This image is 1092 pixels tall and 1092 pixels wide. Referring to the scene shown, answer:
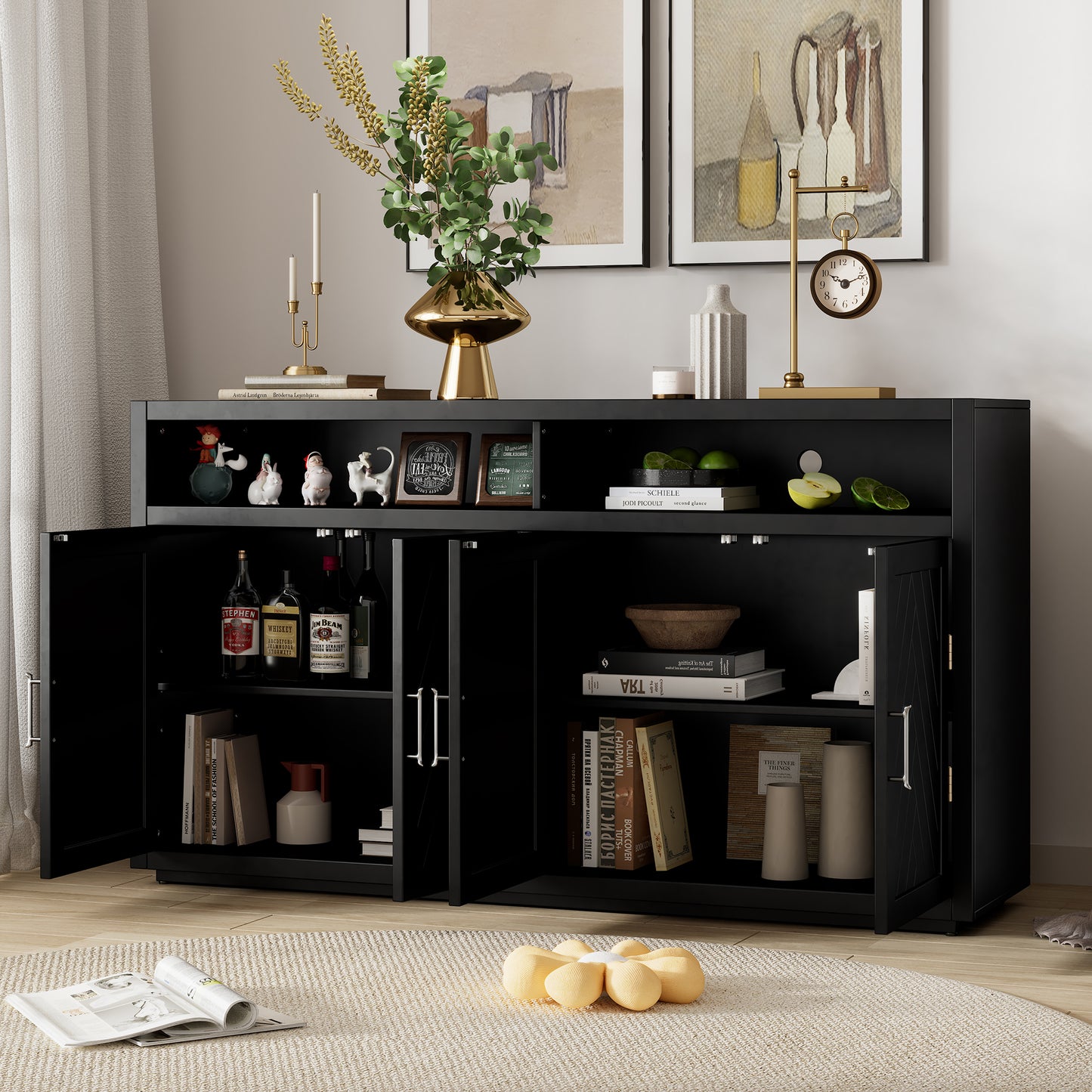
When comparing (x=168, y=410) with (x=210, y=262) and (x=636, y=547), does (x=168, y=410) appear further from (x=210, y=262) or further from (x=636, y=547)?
(x=636, y=547)

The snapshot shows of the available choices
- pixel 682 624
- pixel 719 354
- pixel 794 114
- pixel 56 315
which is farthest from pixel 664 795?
pixel 56 315

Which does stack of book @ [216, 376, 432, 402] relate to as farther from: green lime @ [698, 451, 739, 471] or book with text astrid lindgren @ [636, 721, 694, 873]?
book with text astrid lindgren @ [636, 721, 694, 873]

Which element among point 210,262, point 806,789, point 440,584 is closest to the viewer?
point 440,584

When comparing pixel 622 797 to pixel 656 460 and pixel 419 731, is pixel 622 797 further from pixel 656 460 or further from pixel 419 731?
pixel 656 460

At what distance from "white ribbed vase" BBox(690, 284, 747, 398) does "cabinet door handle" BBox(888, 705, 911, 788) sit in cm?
79

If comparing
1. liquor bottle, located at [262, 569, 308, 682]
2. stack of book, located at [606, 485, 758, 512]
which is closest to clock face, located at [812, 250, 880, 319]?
stack of book, located at [606, 485, 758, 512]

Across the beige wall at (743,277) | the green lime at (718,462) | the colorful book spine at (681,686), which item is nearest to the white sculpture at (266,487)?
the beige wall at (743,277)

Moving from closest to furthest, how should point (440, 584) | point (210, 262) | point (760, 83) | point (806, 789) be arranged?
1. point (440, 584)
2. point (806, 789)
3. point (760, 83)
4. point (210, 262)

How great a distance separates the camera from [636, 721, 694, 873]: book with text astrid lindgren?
340cm

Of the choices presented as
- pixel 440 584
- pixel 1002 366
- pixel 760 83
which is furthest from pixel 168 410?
pixel 1002 366

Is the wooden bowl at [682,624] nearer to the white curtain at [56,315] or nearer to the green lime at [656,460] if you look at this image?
the green lime at [656,460]

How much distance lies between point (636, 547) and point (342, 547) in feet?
2.25

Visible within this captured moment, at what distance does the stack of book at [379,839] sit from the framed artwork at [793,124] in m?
1.38

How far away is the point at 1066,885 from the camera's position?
363 cm
